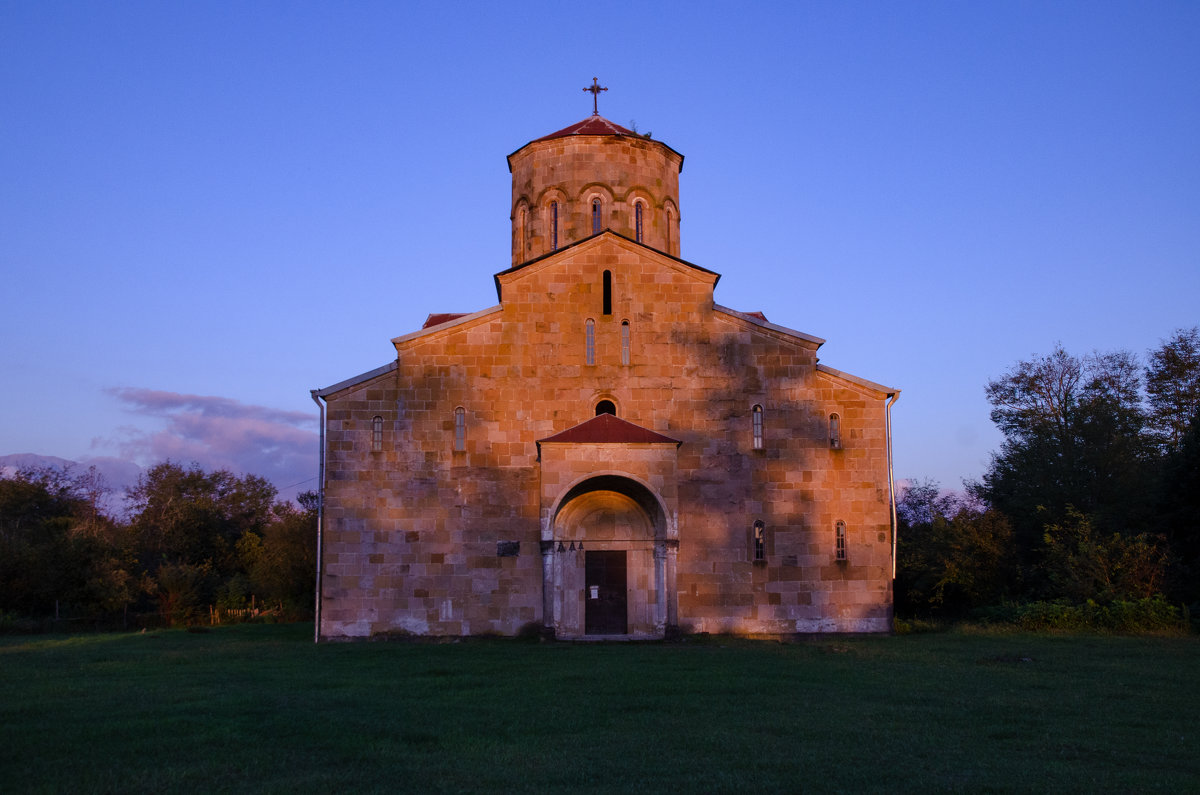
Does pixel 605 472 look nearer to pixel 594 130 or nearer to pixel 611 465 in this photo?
pixel 611 465

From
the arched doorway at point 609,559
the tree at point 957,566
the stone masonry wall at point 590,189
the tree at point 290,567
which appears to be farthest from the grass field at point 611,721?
the tree at point 290,567

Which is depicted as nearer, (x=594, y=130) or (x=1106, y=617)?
(x=1106, y=617)

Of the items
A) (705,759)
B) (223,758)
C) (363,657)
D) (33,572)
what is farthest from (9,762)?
(33,572)

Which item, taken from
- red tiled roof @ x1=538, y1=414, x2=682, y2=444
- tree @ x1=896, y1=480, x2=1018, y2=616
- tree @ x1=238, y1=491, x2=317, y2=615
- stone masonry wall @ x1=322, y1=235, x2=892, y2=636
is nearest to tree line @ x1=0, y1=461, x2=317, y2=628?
tree @ x1=238, y1=491, x2=317, y2=615

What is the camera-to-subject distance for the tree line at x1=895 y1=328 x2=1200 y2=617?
25.4 m

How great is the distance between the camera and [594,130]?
97.9 feet

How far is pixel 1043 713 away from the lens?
39.1 ft

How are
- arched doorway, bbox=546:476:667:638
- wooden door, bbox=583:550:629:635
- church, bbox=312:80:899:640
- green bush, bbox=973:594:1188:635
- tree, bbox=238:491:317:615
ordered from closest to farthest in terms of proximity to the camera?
green bush, bbox=973:594:1188:635 → church, bbox=312:80:899:640 → arched doorway, bbox=546:476:667:638 → wooden door, bbox=583:550:629:635 → tree, bbox=238:491:317:615

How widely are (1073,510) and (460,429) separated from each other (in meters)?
17.4

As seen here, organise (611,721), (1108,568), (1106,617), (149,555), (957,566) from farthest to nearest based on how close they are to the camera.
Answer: (149,555)
(957,566)
(1108,568)
(1106,617)
(611,721)

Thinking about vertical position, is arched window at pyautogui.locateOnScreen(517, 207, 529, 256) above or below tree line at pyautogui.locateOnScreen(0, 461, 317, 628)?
above

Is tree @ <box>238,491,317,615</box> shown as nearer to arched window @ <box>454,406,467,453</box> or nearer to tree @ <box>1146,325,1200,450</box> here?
arched window @ <box>454,406,467,453</box>

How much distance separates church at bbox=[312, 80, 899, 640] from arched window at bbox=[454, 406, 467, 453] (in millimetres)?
71

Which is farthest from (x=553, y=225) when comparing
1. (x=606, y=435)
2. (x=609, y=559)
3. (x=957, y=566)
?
(x=957, y=566)
